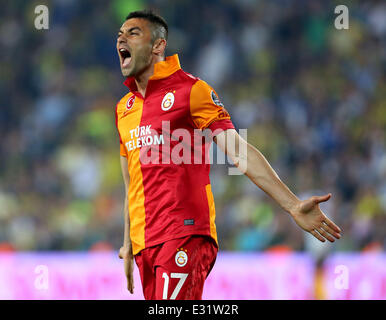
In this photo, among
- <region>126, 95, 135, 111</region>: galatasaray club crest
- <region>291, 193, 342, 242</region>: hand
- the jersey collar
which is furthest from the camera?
<region>126, 95, 135, 111</region>: galatasaray club crest

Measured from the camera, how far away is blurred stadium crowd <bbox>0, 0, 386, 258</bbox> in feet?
30.6

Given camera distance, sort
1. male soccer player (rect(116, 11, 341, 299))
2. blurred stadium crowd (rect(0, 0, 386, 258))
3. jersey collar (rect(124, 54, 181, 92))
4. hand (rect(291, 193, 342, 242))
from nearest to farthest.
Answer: hand (rect(291, 193, 342, 242)) < male soccer player (rect(116, 11, 341, 299)) < jersey collar (rect(124, 54, 181, 92)) < blurred stadium crowd (rect(0, 0, 386, 258))

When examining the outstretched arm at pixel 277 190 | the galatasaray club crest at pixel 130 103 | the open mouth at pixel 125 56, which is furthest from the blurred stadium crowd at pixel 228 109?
the outstretched arm at pixel 277 190

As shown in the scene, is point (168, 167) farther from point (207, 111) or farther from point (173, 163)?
point (207, 111)

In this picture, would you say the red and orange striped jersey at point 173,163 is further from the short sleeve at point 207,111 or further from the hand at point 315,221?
the hand at point 315,221

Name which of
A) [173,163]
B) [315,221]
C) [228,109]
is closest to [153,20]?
[173,163]

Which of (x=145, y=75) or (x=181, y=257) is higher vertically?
(x=145, y=75)

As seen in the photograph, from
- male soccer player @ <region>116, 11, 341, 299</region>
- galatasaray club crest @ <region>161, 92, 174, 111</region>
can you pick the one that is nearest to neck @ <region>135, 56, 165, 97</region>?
male soccer player @ <region>116, 11, 341, 299</region>

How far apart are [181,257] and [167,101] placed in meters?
0.96

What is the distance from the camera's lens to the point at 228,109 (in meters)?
10.7

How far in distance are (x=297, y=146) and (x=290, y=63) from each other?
1.95m

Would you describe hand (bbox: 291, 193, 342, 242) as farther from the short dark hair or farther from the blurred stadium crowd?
the blurred stadium crowd

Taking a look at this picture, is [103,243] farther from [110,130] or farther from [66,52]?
[66,52]

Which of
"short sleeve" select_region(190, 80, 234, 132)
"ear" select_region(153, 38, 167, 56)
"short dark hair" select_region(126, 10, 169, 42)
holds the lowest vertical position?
"short sleeve" select_region(190, 80, 234, 132)
